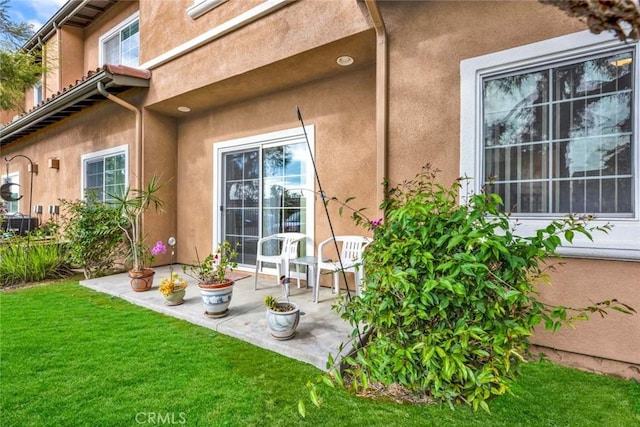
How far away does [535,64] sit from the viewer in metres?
2.74

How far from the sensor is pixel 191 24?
5254 mm

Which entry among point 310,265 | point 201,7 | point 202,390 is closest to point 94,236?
point 310,265

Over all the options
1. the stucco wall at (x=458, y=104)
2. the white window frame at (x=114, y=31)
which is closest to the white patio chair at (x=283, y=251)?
the stucco wall at (x=458, y=104)

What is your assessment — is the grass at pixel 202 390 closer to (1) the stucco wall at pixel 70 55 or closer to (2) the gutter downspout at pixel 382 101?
(2) the gutter downspout at pixel 382 101

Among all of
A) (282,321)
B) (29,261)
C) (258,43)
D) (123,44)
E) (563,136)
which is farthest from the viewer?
(123,44)

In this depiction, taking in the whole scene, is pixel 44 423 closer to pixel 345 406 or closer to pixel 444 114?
pixel 345 406

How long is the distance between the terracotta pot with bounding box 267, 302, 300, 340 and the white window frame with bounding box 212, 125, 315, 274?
1.98 meters

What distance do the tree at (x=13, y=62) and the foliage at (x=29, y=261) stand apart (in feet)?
12.0

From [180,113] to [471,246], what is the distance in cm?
617

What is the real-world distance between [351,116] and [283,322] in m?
2.95

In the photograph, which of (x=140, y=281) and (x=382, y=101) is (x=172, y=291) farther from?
(x=382, y=101)

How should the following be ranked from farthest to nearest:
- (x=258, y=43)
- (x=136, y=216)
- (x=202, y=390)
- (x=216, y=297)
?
(x=136, y=216) < (x=258, y=43) < (x=216, y=297) < (x=202, y=390)

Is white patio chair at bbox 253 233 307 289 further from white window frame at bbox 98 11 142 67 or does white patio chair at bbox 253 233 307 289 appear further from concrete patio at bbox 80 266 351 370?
white window frame at bbox 98 11 142 67

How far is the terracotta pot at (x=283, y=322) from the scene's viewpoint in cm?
284
